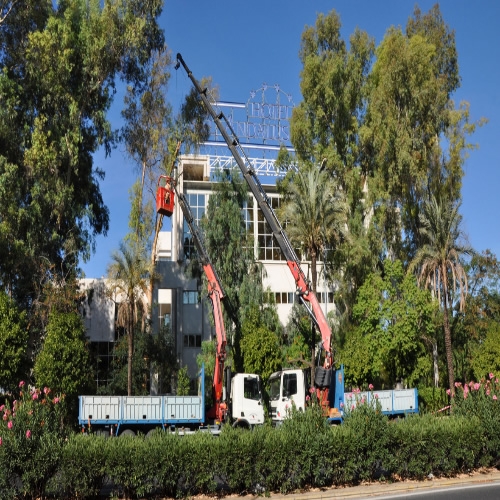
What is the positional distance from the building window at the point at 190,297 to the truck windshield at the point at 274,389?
14668 millimetres

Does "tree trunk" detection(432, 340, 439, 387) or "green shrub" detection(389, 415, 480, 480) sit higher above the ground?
"tree trunk" detection(432, 340, 439, 387)

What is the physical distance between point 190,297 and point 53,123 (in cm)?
1361

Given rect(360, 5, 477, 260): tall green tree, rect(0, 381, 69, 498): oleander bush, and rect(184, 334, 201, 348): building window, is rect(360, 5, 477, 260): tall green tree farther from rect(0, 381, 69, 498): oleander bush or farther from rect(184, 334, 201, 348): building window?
rect(0, 381, 69, 498): oleander bush

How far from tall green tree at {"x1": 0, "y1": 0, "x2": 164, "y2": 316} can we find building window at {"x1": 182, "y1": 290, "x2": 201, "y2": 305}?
7.05m

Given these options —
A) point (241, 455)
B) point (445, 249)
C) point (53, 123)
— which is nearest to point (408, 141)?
point (445, 249)

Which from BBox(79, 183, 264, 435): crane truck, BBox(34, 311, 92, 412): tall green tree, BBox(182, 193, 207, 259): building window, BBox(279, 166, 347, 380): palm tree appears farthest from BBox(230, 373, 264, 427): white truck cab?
BBox(182, 193, 207, 259): building window

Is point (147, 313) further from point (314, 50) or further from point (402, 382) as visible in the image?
point (314, 50)

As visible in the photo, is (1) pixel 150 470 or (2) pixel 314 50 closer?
(1) pixel 150 470

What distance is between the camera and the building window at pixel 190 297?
39.5 metres

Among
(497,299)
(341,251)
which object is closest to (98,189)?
(341,251)

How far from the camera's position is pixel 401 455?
44.7 feet

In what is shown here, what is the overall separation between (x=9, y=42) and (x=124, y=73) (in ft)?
21.1

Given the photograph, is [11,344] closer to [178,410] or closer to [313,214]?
[178,410]

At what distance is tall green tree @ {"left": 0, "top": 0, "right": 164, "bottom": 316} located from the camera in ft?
99.6
